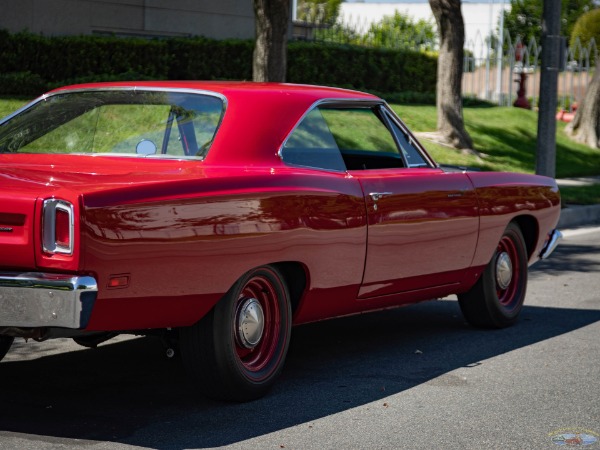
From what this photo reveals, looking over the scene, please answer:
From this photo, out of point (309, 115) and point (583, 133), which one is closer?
point (309, 115)

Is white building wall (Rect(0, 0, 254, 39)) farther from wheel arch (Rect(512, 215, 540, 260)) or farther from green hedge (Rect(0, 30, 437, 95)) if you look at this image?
wheel arch (Rect(512, 215, 540, 260))

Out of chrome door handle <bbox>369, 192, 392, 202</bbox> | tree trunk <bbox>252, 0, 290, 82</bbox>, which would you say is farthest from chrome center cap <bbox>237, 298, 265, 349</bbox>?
tree trunk <bbox>252, 0, 290, 82</bbox>

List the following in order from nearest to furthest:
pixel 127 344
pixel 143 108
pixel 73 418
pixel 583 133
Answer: pixel 73 418
pixel 143 108
pixel 127 344
pixel 583 133

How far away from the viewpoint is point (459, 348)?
758cm

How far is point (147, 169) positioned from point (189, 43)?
50.4ft

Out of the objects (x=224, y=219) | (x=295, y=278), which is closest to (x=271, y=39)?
(x=295, y=278)

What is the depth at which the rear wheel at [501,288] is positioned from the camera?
8031mm

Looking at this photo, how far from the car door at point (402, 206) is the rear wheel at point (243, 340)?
728 millimetres

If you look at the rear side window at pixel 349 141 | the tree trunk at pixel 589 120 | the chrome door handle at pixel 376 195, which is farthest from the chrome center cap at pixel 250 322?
the tree trunk at pixel 589 120

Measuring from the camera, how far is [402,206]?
22.6 ft

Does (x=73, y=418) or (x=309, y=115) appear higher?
(x=309, y=115)

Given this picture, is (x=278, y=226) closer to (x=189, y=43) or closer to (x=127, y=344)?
(x=127, y=344)

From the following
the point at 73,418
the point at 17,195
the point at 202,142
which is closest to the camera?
the point at 17,195

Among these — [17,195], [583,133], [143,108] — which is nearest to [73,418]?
[17,195]
